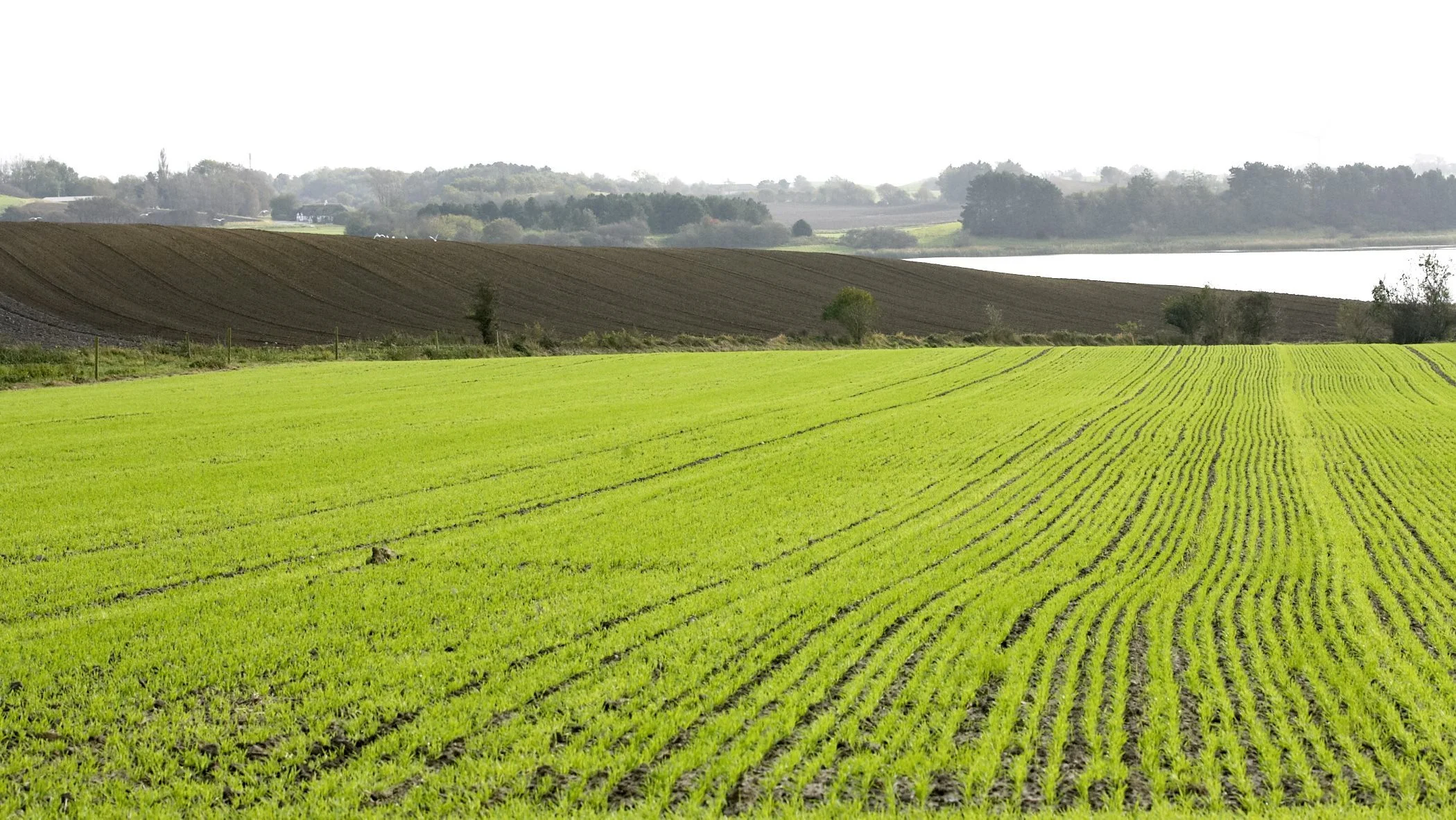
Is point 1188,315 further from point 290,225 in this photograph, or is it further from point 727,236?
point 290,225

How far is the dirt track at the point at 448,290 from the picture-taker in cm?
6144

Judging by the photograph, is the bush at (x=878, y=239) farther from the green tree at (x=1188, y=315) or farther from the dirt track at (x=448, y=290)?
the green tree at (x=1188, y=315)

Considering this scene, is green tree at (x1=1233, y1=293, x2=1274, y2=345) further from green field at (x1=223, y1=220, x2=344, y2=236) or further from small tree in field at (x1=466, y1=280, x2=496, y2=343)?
green field at (x1=223, y1=220, x2=344, y2=236)

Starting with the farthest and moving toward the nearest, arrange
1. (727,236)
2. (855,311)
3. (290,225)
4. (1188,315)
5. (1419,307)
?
(290,225) < (727,236) < (1188,315) < (1419,307) < (855,311)

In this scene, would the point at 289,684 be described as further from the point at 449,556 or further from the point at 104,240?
the point at 104,240

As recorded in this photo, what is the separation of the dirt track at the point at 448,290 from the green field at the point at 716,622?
3684 cm

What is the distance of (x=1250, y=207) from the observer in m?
194

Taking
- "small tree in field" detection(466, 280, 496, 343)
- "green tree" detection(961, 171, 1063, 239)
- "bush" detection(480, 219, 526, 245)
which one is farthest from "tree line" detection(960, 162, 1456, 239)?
"small tree in field" detection(466, 280, 496, 343)

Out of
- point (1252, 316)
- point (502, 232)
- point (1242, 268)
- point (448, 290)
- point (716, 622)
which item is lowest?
point (716, 622)

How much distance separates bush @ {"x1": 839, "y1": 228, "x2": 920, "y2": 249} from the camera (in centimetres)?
18225

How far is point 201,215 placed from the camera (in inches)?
7347

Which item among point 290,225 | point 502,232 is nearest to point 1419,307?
point 502,232

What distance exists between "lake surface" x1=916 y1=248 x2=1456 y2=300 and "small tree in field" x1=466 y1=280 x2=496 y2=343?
189 feet

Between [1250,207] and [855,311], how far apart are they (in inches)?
5992
